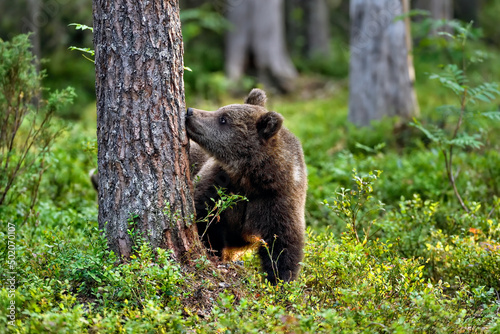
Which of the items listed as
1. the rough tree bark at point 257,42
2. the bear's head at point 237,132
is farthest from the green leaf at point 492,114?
the rough tree bark at point 257,42

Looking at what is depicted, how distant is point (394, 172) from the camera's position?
26.8 ft

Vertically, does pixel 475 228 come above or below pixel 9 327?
below

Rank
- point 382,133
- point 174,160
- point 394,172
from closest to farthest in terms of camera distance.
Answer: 1. point 174,160
2. point 394,172
3. point 382,133

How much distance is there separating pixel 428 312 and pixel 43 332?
2.64m

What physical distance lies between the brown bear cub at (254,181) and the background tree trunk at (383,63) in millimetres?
6146

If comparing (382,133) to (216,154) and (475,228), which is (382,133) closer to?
(475,228)

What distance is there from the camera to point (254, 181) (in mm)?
5172

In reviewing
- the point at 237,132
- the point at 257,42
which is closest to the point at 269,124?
the point at 237,132

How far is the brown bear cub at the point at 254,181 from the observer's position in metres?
4.98

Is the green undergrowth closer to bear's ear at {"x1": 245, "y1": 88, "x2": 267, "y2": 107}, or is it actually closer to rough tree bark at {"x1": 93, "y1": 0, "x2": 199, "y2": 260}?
rough tree bark at {"x1": 93, "y1": 0, "x2": 199, "y2": 260}

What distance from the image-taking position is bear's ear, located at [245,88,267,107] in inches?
229

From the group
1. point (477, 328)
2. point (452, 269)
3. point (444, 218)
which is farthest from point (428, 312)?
point (444, 218)

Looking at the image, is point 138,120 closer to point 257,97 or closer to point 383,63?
point 257,97

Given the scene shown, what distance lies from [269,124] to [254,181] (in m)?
0.59
